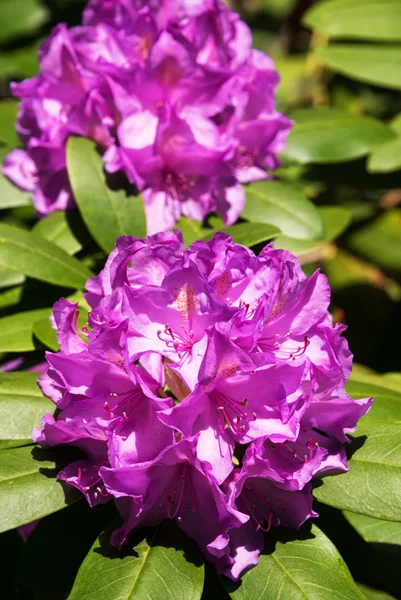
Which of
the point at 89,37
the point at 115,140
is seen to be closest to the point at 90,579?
the point at 115,140

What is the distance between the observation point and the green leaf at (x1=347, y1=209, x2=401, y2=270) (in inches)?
115

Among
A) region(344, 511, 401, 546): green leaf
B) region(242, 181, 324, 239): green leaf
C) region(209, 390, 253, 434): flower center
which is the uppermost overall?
region(209, 390, 253, 434): flower center

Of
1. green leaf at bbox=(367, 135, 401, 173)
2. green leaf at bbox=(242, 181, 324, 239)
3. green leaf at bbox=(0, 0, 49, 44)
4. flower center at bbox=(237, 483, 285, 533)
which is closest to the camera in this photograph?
flower center at bbox=(237, 483, 285, 533)

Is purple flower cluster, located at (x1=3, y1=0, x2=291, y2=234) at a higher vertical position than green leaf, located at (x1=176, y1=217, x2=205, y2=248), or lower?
higher

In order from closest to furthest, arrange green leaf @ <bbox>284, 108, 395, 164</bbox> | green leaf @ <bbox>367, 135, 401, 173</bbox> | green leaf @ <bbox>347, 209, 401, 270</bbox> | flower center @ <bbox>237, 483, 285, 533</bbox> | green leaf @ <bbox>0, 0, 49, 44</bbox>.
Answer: flower center @ <bbox>237, 483, 285, 533</bbox> → green leaf @ <bbox>367, 135, 401, 173</bbox> → green leaf @ <bbox>284, 108, 395, 164</bbox> → green leaf @ <bbox>0, 0, 49, 44</bbox> → green leaf @ <bbox>347, 209, 401, 270</bbox>

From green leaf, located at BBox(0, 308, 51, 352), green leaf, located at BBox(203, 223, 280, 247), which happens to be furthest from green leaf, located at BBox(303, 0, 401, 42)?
green leaf, located at BBox(0, 308, 51, 352)

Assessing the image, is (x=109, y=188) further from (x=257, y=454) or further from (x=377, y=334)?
(x=377, y=334)

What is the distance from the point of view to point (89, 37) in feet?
5.65

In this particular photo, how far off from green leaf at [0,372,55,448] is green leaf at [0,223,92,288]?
0.22 metres

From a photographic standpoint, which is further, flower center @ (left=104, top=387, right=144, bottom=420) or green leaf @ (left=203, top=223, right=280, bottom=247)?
green leaf @ (left=203, top=223, right=280, bottom=247)

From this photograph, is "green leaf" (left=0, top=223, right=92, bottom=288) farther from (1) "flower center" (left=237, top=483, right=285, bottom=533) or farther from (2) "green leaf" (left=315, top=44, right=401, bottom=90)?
(2) "green leaf" (left=315, top=44, right=401, bottom=90)

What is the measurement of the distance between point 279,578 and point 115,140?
0.96 metres

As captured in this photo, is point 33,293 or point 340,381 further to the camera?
point 33,293

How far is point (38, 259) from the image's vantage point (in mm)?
1528
